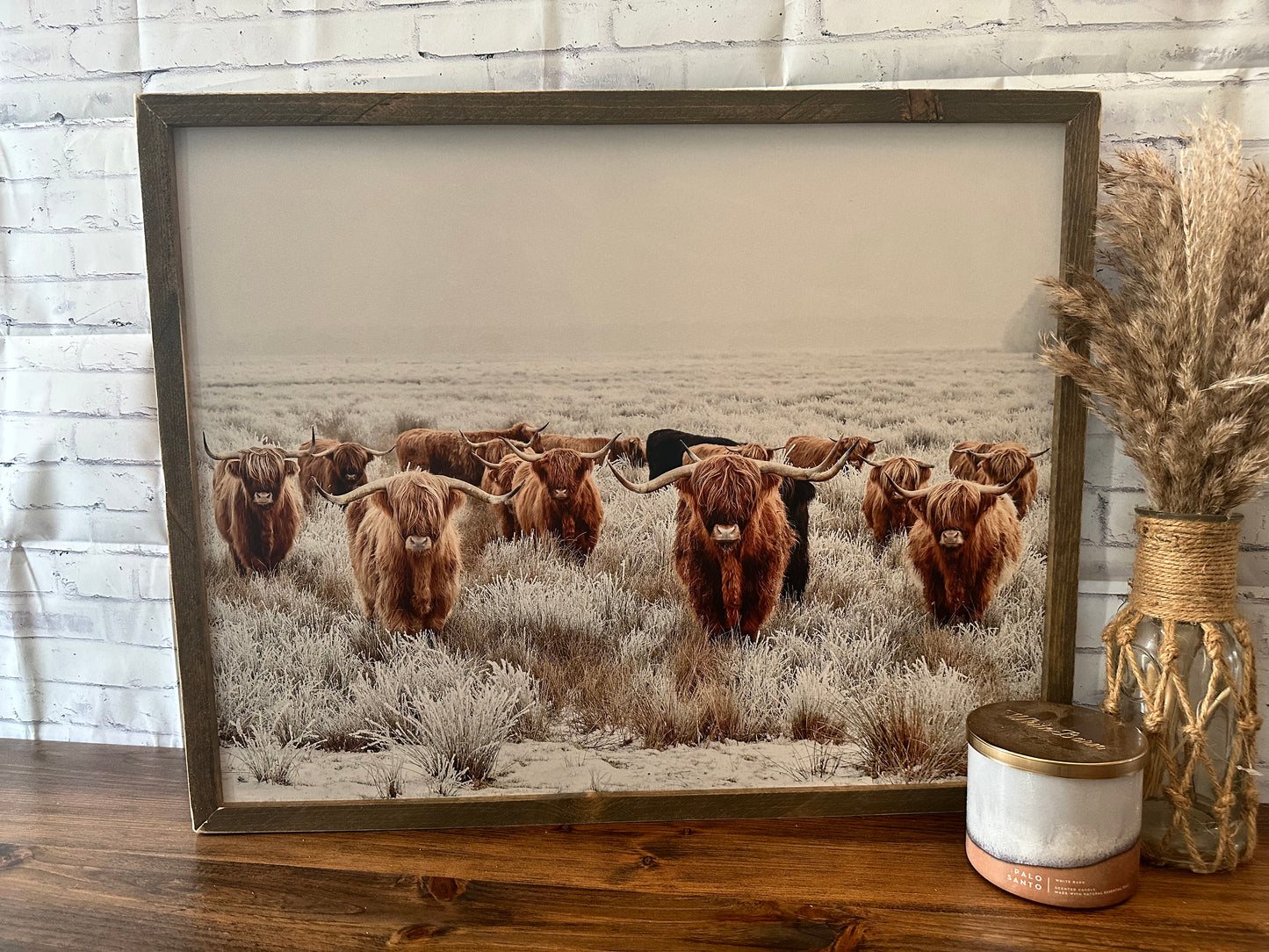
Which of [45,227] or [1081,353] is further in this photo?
[45,227]

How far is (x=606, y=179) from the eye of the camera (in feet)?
3.16

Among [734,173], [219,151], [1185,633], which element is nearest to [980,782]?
[1185,633]

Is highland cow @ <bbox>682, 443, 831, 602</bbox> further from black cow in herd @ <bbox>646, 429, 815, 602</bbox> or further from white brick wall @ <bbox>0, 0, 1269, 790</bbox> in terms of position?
white brick wall @ <bbox>0, 0, 1269, 790</bbox>

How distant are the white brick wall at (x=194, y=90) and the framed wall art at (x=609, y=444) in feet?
0.36

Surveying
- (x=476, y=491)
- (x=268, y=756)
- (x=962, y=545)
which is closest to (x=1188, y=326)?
(x=962, y=545)

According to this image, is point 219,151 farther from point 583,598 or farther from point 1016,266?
point 1016,266

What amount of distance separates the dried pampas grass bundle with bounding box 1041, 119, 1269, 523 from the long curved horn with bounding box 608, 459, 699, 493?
17.4 inches

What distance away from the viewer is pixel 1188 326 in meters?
0.88

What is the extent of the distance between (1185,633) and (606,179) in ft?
2.77

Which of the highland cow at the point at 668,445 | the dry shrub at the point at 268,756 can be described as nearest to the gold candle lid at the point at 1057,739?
the highland cow at the point at 668,445

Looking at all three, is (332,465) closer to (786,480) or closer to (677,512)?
(677,512)

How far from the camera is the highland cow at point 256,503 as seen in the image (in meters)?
0.98

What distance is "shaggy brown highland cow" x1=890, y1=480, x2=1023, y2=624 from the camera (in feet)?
3.31

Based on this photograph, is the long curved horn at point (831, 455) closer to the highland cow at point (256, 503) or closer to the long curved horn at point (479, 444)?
the long curved horn at point (479, 444)
